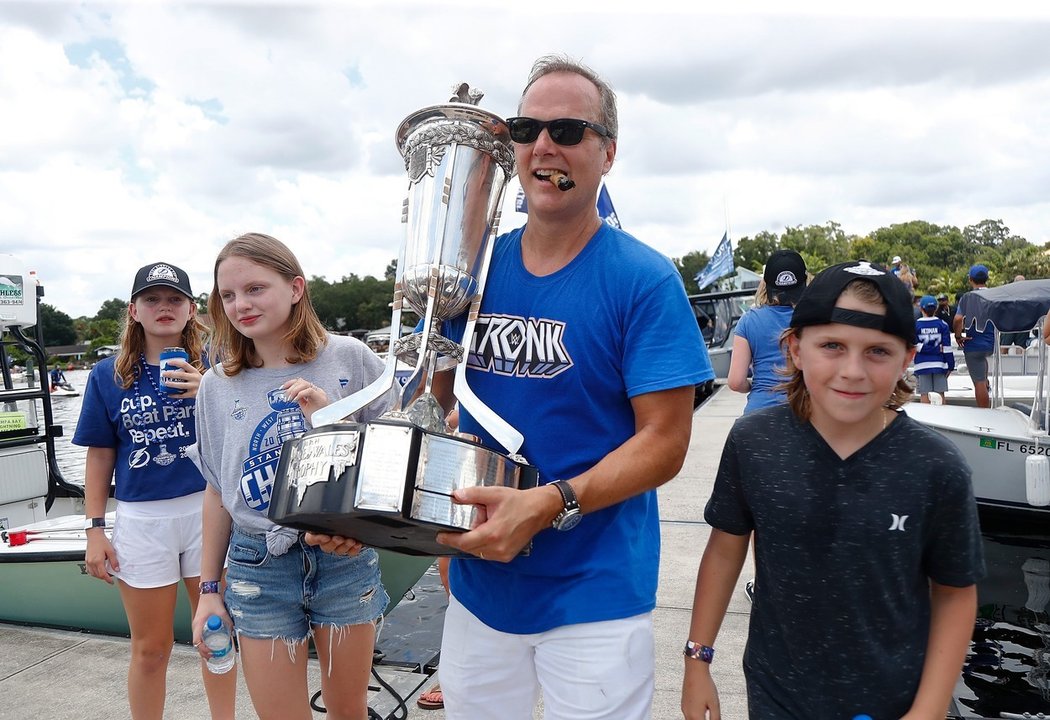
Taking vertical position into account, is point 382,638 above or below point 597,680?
below

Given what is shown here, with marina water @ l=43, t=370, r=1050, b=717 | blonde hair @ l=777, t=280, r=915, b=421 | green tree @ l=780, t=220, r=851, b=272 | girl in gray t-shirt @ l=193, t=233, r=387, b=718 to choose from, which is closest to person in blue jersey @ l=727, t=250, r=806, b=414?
marina water @ l=43, t=370, r=1050, b=717

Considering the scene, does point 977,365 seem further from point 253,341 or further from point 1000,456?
point 253,341

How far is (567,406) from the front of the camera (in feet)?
6.19

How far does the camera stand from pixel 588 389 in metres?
1.88

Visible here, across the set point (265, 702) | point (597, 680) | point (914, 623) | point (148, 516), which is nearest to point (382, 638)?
point (148, 516)

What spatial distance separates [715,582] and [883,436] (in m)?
0.53

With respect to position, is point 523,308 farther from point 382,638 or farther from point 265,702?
point 382,638

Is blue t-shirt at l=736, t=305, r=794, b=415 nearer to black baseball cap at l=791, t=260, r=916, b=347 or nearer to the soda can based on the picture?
black baseball cap at l=791, t=260, r=916, b=347

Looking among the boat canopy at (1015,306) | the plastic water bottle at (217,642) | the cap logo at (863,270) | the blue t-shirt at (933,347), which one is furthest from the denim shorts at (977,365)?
the plastic water bottle at (217,642)

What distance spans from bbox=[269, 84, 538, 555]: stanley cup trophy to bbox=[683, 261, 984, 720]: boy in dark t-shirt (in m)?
0.62

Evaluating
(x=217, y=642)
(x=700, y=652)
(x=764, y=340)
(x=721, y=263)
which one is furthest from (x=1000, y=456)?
(x=721, y=263)

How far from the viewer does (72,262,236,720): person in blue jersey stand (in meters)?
3.21

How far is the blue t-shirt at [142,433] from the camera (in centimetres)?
329

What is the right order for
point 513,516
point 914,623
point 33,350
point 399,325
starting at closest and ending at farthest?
point 513,516 → point 914,623 → point 399,325 → point 33,350
